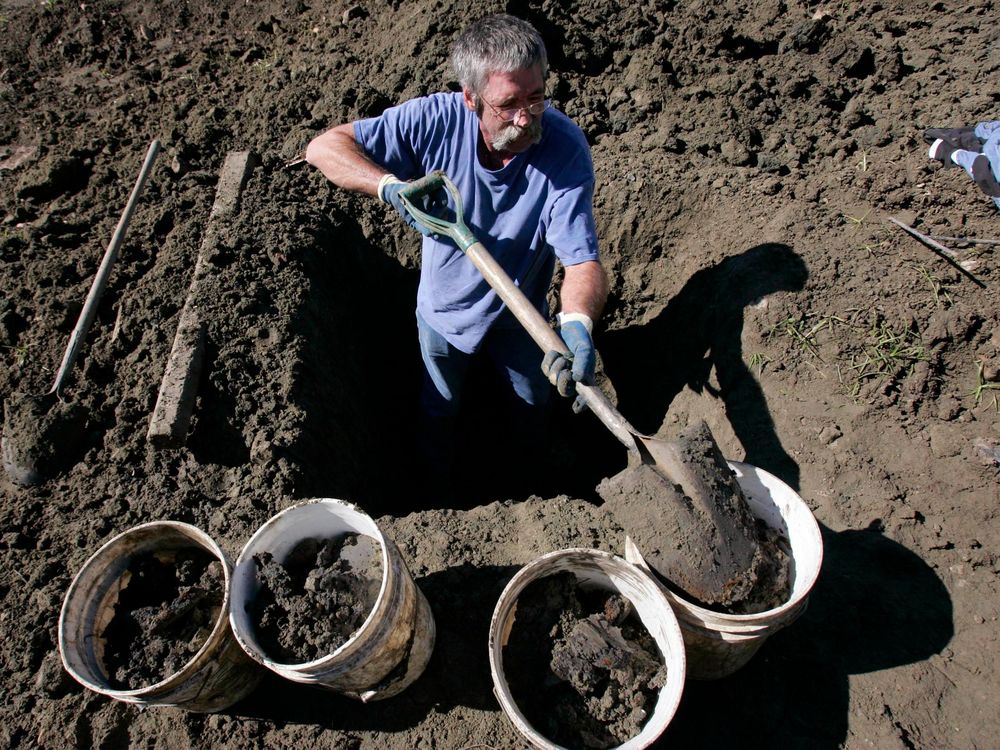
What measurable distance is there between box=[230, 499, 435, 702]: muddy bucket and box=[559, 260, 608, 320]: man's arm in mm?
1152

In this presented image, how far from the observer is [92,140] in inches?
172

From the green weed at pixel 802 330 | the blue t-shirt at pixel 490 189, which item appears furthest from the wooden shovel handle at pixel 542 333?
the green weed at pixel 802 330

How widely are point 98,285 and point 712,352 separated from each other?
3.17 metres

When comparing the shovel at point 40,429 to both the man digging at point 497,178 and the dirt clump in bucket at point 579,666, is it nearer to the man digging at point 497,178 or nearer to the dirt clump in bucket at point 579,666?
the man digging at point 497,178

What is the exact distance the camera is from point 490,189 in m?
2.80

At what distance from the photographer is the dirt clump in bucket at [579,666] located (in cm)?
195

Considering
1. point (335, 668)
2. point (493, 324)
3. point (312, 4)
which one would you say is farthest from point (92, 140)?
point (335, 668)

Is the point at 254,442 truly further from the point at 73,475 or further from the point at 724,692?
the point at 724,692

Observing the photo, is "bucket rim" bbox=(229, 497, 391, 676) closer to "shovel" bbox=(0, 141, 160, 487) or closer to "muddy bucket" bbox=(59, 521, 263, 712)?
"muddy bucket" bbox=(59, 521, 263, 712)

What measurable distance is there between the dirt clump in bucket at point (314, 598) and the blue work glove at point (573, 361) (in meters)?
0.88

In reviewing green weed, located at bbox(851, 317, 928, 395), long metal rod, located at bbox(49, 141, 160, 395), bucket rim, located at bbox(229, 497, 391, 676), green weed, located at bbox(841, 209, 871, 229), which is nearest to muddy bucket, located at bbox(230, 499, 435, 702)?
bucket rim, located at bbox(229, 497, 391, 676)

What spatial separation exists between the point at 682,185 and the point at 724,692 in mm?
2697

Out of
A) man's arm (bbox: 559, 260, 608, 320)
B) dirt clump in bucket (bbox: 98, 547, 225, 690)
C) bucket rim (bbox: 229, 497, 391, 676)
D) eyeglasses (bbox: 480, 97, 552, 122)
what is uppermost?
eyeglasses (bbox: 480, 97, 552, 122)

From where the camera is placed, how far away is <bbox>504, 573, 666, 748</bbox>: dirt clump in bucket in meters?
1.95
